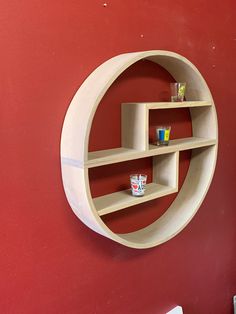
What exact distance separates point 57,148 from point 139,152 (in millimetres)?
278

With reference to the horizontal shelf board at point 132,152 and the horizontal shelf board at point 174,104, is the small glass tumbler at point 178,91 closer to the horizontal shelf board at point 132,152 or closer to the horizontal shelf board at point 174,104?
the horizontal shelf board at point 174,104

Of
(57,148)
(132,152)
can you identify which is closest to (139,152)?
(132,152)

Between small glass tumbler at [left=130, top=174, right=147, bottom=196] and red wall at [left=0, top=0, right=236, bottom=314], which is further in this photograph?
small glass tumbler at [left=130, top=174, right=147, bottom=196]

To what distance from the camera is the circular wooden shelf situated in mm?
1105

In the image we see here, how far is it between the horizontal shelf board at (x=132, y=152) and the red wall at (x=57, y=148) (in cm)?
9

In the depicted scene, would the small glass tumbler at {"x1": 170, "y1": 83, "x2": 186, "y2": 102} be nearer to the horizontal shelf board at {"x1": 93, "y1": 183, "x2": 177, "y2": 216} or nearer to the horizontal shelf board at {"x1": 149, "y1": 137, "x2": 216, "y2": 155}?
the horizontal shelf board at {"x1": 149, "y1": 137, "x2": 216, "y2": 155}

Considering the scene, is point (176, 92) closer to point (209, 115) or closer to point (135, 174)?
Answer: point (209, 115)

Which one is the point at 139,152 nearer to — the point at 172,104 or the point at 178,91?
the point at 172,104

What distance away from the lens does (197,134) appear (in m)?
1.64

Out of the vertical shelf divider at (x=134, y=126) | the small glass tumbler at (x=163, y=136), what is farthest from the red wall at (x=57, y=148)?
the small glass tumbler at (x=163, y=136)

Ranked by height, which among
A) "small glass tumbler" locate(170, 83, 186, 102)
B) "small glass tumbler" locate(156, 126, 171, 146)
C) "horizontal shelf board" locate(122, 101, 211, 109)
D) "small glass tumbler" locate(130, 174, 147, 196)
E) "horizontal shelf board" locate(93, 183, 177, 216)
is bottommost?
"horizontal shelf board" locate(93, 183, 177, 216)

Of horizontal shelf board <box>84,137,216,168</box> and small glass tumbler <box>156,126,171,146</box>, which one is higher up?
small glass tumbler <box>156,126,171,146</box>

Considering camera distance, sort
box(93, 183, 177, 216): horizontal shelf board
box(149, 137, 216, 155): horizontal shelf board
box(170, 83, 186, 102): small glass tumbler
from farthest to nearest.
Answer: box(170, 83, 186, 102): small glass tumbler
box(149, 137, 216, 155): horizontal shelf board
box(93, 183, 177, 216): horizontal shelf board

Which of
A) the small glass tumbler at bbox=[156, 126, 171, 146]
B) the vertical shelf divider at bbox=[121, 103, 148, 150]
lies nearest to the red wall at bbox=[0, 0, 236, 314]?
the vertical shelf divider at bbox=[121, 103, 148, 150]
